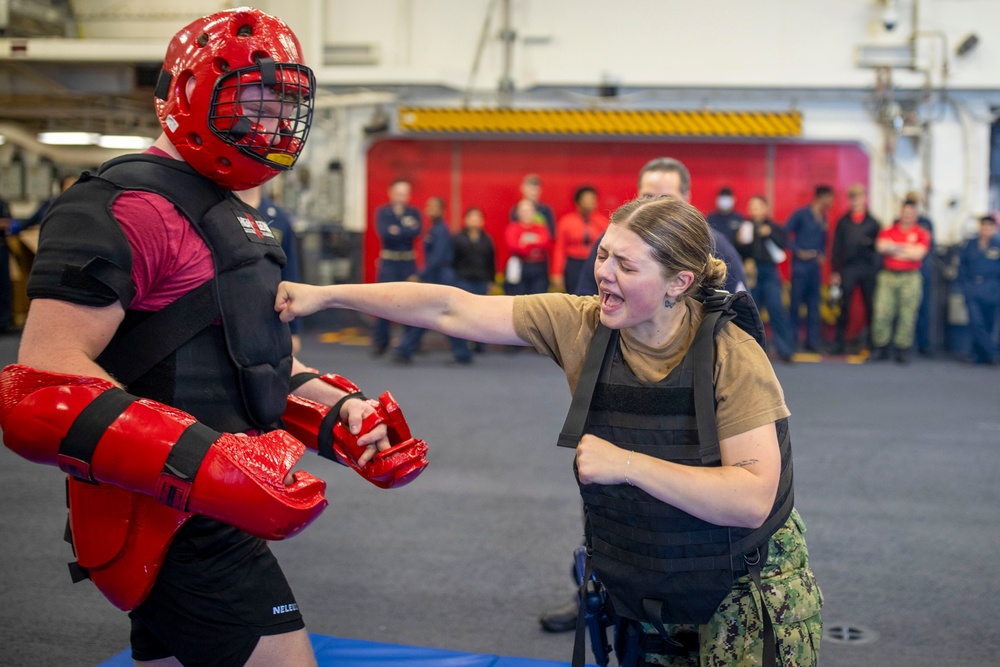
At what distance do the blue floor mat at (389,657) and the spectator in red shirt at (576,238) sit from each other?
6952 millimetres

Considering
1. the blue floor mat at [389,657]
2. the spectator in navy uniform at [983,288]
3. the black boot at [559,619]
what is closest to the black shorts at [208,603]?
the blue floor mat at [389,657]

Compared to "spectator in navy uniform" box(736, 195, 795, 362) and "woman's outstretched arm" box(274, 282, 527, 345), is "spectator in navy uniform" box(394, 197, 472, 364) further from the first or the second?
"woman's outstretched arm" box(274, 282, 527, 345)

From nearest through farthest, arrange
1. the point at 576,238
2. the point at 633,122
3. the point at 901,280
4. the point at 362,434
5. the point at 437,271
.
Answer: the point at 362,434
the point at 576,238
the point at 437,271
the point at 901,280
the point at 633,122

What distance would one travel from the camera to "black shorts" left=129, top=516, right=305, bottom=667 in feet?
6.24

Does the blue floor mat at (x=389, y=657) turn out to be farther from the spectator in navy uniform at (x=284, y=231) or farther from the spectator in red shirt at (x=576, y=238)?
the spectator in red shirt at (x=576, y=238)

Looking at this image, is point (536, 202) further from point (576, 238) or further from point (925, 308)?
point (925, 308)

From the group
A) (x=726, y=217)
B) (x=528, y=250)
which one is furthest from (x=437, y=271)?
(x=726, y=217)

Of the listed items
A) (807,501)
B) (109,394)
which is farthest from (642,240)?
(807,501)

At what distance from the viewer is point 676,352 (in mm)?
2113

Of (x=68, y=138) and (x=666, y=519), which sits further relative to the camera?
(x=68, y=138)

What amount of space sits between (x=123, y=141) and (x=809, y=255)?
10.1 m

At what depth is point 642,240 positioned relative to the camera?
2.03m

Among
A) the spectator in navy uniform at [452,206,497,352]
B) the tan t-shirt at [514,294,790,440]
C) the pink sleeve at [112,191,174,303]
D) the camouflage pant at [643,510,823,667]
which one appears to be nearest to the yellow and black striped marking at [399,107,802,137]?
the spectator in navy uniform at [452,206,497,352]

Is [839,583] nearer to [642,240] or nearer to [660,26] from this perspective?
[642,240]
